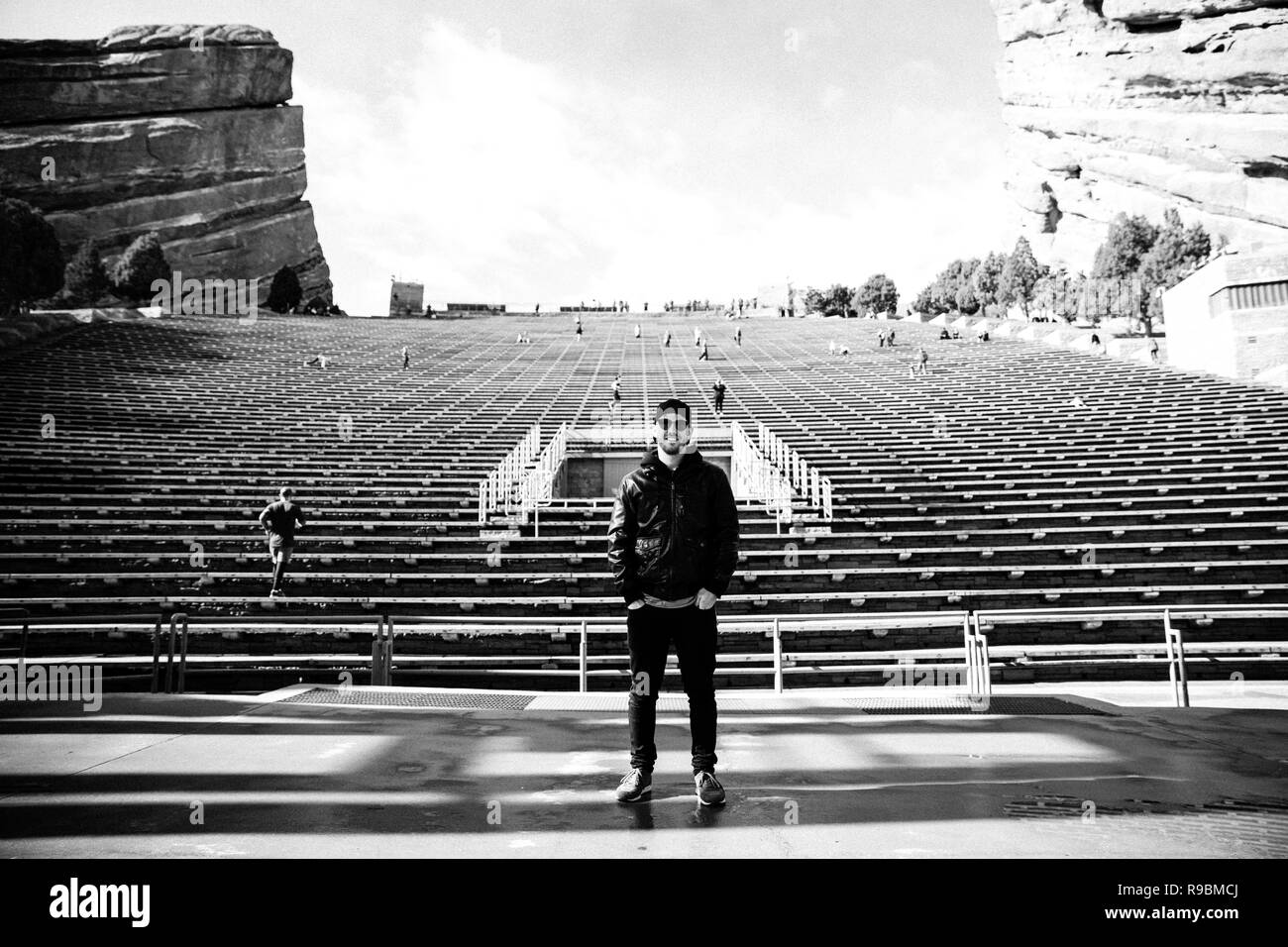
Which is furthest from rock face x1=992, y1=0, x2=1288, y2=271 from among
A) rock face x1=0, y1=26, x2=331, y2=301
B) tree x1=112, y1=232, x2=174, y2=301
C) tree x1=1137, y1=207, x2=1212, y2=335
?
rock face x1=0, y1=26, x2=331, y2=301

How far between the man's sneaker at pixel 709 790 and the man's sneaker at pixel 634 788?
244mm

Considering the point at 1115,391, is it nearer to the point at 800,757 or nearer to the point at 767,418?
the point at 767,418

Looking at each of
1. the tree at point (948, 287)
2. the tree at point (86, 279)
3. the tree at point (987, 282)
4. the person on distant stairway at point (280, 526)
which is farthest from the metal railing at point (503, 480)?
the tree at point (948, 287)

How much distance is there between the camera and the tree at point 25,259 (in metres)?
46.2

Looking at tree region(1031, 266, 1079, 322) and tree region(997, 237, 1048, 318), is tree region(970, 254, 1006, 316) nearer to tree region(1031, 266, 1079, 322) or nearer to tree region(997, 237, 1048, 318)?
tree region(997, 237, 1048, 318)

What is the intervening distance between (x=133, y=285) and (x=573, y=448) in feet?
189

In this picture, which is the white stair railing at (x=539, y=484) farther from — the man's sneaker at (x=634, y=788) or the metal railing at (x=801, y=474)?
the man's sneaker at (x=634, y=788)

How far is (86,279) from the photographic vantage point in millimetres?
58594

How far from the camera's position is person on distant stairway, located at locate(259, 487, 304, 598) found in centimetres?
1077

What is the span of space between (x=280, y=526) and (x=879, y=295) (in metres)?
83.2

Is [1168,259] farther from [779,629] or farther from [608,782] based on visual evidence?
[608,782]

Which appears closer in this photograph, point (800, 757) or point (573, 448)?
point (800, 757)

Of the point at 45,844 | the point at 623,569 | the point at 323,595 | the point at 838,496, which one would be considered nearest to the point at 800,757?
the point at 623,569
